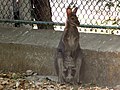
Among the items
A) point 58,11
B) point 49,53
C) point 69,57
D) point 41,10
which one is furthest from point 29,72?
point 41,10

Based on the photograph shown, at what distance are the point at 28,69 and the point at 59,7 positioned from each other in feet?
3.89

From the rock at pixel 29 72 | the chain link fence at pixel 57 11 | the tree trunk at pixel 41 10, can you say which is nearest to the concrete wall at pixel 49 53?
the rock at pixel 29 72

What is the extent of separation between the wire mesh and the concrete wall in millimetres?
324

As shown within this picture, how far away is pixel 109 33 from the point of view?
668cm

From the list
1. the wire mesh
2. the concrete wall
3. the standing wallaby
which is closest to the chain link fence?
the wire mesh

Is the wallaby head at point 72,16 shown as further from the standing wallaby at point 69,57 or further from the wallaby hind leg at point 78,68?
the wallaby hind leg at point 78,68

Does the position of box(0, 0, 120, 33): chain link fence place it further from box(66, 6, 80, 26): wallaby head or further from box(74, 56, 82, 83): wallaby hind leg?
box(74, 56, 82, 83): wallaby hind leg

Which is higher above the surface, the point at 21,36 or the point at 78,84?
the point at 21,36

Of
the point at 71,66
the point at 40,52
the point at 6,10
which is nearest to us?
the point at 71,66

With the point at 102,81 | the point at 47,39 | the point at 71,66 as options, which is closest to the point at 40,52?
the point at 47,39

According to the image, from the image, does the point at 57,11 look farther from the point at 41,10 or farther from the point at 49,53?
the point at 49,53

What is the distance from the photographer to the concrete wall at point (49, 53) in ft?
19.5

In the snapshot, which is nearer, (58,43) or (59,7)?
(58,43)

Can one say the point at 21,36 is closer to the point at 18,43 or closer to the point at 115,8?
the point at 18,43
